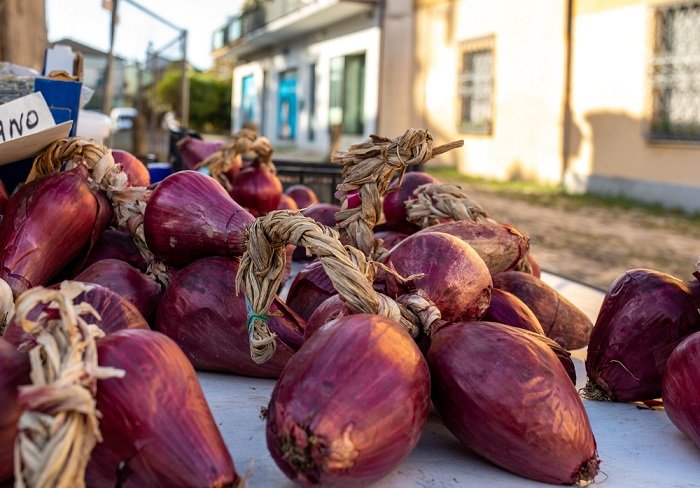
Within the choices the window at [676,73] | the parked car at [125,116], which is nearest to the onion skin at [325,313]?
the parked car at [125,116]

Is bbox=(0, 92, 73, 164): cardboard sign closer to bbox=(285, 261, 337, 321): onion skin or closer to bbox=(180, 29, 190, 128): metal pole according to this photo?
bbox=(285, 261, 337, 321): onion skin

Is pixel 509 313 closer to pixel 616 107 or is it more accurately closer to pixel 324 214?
pixel 324 214

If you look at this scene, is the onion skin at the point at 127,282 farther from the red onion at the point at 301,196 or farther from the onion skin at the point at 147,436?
the red onion at the point at 301,196

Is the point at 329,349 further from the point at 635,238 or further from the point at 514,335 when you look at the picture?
the point at 635,238

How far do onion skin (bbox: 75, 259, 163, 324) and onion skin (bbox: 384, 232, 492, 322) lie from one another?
43 centimetres

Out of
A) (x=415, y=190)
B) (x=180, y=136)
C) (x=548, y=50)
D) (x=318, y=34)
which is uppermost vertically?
(x=318, y=34)

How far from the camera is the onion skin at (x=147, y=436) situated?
0.76m

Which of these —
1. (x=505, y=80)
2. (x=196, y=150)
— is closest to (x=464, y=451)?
(x=196, y=150)

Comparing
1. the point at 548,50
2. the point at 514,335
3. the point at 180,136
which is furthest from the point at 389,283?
the point at 548,50

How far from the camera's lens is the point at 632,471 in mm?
989

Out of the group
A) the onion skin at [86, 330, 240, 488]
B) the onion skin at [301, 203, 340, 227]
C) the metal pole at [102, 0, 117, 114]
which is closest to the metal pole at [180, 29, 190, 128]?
the metal pole at [102, 0, 117, 114]

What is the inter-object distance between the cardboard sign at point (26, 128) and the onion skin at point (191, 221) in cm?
33

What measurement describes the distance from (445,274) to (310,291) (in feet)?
1.07

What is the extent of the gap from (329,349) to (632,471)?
46cm
